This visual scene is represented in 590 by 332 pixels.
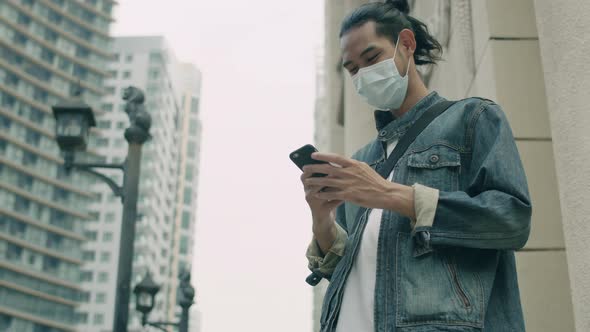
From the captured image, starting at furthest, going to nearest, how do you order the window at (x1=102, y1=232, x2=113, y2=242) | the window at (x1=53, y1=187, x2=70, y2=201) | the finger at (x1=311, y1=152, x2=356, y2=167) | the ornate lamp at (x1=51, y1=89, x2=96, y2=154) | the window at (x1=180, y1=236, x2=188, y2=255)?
the window at (x1=180, y1=236, x2=188, y2=255) → the window at (x1=102, y1=232, x2=113, y2=242) → the window at (x1=53, y1=187, x2=70, y2=201) → the ornate lamp at (x1=51, y1=89, x2=96, y2=154) → the finger at (x1=311, y1=152, x2=356, y2=167)

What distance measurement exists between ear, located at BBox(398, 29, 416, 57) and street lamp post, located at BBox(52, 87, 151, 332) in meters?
5.71

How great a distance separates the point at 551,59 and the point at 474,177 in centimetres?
116

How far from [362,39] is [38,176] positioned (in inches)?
3330

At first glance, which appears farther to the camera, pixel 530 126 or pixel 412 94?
pixel 530 126

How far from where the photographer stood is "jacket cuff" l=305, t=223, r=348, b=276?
95.9 inches

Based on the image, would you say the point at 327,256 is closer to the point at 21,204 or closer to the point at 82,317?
the point at 21,204

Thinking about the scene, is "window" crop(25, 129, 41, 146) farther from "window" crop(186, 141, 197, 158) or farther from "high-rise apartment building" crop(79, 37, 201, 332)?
"window" crop(186, 141, 197, 158)

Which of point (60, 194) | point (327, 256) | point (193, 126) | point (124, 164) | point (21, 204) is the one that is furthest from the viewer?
point (193, 126)

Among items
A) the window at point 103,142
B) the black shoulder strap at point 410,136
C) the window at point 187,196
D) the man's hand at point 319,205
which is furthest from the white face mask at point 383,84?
the window at point 187,196

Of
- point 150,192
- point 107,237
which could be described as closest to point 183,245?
point 150,192

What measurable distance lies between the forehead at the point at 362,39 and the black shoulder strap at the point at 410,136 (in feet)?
0.94

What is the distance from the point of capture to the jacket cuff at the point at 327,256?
244 cm

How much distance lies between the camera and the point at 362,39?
2438 millimetres

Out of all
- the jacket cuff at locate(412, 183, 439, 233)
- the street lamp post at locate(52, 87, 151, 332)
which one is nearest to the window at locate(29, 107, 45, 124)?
the street lamp post at locate(52, 87, 151, 332)
